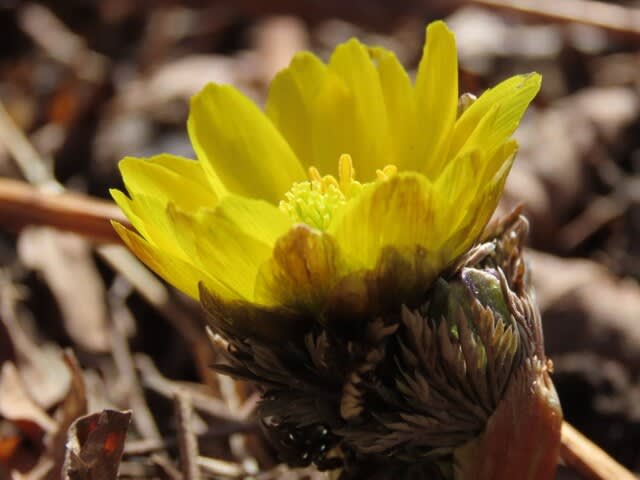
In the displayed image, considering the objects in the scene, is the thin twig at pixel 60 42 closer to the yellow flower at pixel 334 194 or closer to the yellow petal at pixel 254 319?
the yellow flower at pixel 334 194

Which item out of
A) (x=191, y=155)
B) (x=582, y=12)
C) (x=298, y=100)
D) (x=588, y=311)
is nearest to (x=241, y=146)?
(x=298, y=100)

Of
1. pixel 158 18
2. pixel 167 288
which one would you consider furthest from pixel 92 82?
pixel 167 288

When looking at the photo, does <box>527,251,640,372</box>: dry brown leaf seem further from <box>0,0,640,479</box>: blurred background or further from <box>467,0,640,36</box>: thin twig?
<box>467,0,640,36</box>: thin twig

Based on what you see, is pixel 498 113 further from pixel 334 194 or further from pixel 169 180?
pixel 169 180

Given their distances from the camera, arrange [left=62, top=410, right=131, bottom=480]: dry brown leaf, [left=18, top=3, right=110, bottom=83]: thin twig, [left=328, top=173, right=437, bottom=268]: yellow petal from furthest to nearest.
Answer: [left=18, top=3, right=110, bottom=83]: thin twig < [left=62, top=410, right=131, bottom=480]: dry brown leaf < [left=328, top=173, right=437, bottom=268]: yellow petal

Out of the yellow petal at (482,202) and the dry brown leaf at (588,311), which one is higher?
the yellow petal at (482,202)

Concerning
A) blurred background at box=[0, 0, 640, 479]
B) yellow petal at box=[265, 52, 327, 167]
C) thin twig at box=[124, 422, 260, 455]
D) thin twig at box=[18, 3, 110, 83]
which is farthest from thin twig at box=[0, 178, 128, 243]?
thin twig at box=[18, 3, 110, 83]

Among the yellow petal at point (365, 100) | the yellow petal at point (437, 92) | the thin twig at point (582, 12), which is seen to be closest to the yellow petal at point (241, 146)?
the yellow petal at point (365, 100)
